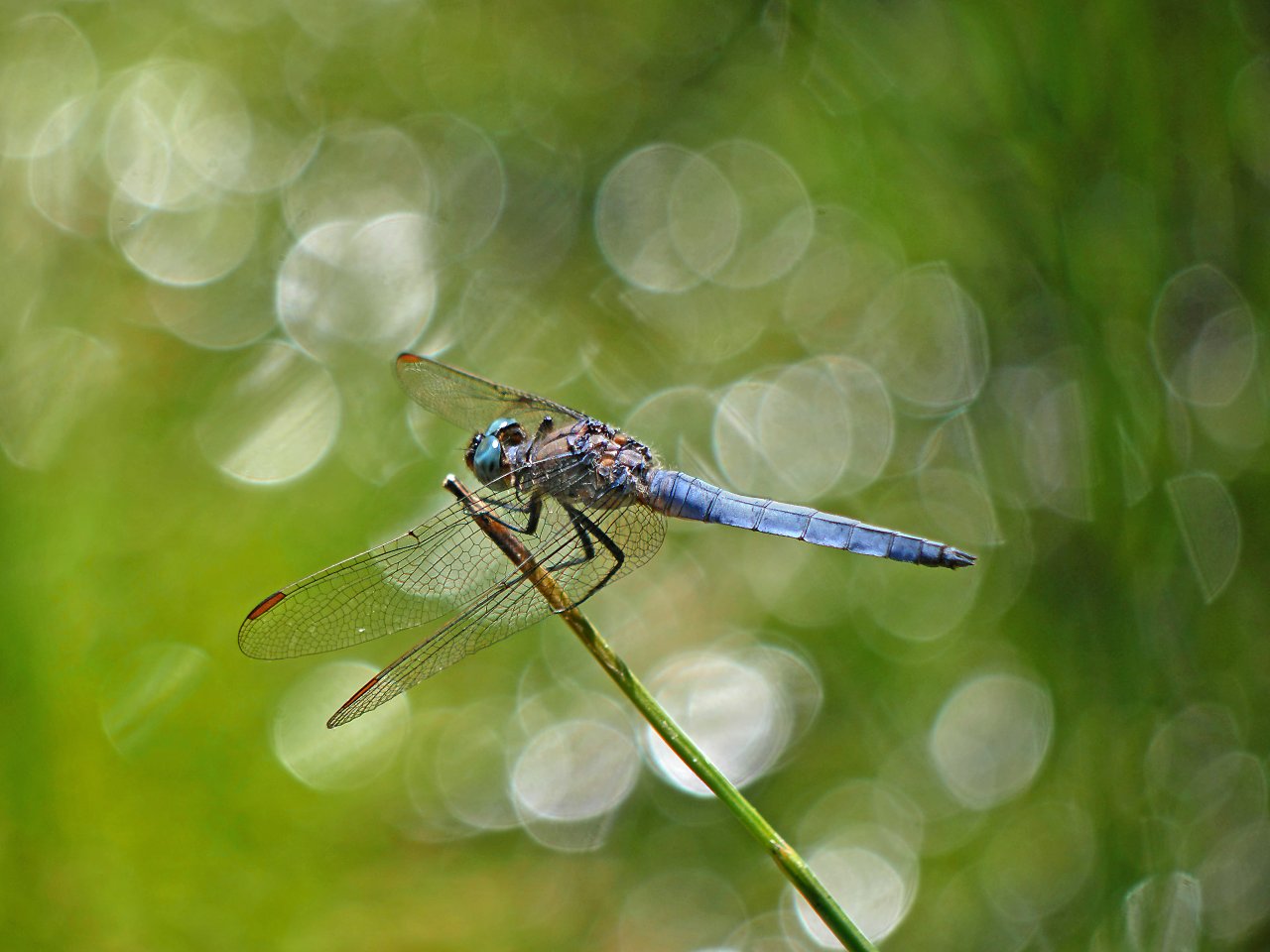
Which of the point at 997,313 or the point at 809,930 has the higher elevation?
the point at 997,313

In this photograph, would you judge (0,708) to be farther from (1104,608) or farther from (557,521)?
(1104,608)

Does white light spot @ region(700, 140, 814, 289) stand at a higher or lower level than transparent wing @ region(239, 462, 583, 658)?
lower

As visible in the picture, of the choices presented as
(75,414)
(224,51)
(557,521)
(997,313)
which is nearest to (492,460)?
(557,521)

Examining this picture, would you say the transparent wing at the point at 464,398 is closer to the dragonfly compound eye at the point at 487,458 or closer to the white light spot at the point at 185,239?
the dragonfly compound eye at the point at 487,458

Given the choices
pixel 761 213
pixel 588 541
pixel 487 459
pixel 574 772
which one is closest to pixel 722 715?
pixel 574 772

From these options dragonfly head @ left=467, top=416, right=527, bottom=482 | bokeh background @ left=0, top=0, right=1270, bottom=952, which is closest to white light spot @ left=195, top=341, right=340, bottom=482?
bokeh background @ left=0, top=0, right=1270, bottom=952

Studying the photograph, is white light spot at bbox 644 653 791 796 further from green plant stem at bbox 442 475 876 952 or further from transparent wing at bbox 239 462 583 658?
green plant stem at bbox 442 475 876 952
